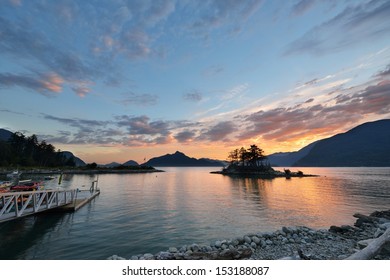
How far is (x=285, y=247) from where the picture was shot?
13320 mm

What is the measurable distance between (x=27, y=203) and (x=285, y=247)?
69.9ft

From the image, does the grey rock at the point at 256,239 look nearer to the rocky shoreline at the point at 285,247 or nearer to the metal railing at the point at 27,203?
the rocky shoreline at the point at 285,247

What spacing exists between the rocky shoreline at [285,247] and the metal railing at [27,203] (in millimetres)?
A: 11280

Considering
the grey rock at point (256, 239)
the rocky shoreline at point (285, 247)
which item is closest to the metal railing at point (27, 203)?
the rocky shoreline at point (285, 247)

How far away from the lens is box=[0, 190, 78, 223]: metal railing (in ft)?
57.0

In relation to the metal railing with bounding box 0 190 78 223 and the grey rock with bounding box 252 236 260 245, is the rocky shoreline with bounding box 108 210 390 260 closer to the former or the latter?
the grey rock with bounding box 252 236 260 245

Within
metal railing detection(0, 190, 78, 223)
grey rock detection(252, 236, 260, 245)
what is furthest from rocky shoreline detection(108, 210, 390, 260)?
metal railing detection(0, 190, 78, 223)

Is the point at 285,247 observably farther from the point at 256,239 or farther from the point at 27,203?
the point at 27,203

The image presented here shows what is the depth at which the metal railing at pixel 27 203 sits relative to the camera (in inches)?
684

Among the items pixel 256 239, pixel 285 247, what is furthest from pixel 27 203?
pixel 285 247

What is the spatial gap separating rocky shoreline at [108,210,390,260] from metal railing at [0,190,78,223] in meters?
11.3
